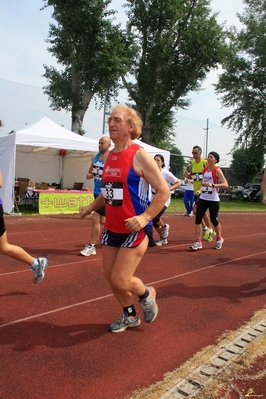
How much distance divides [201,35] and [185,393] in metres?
30.0

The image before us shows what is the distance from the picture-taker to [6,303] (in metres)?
4.07

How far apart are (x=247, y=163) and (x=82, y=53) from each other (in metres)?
31.8

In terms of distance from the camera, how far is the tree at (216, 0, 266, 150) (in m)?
33.1

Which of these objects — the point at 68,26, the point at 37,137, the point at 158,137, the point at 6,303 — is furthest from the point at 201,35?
the point at 6,303

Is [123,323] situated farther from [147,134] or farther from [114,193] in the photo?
[147,134]

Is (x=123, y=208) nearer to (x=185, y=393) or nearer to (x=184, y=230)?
(x=185, y=393)

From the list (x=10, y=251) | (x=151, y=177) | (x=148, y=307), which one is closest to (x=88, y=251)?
(x=10, y=251)

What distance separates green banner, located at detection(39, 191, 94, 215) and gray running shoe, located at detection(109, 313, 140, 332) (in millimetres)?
10418

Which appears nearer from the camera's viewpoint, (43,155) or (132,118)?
(132,118)

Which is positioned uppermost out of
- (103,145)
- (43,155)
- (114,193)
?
(43,155)

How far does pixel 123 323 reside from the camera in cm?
349

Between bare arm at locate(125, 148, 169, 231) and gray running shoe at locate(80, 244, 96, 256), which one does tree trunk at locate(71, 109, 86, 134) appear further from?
bare arm at locate(125, 148, 169, 231)

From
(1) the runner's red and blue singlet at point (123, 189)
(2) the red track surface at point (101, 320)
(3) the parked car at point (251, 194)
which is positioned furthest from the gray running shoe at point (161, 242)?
(3) the parked car at point (251, 194)

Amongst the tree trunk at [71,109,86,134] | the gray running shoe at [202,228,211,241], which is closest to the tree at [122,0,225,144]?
the tree trunk at [71,109,86,134]
